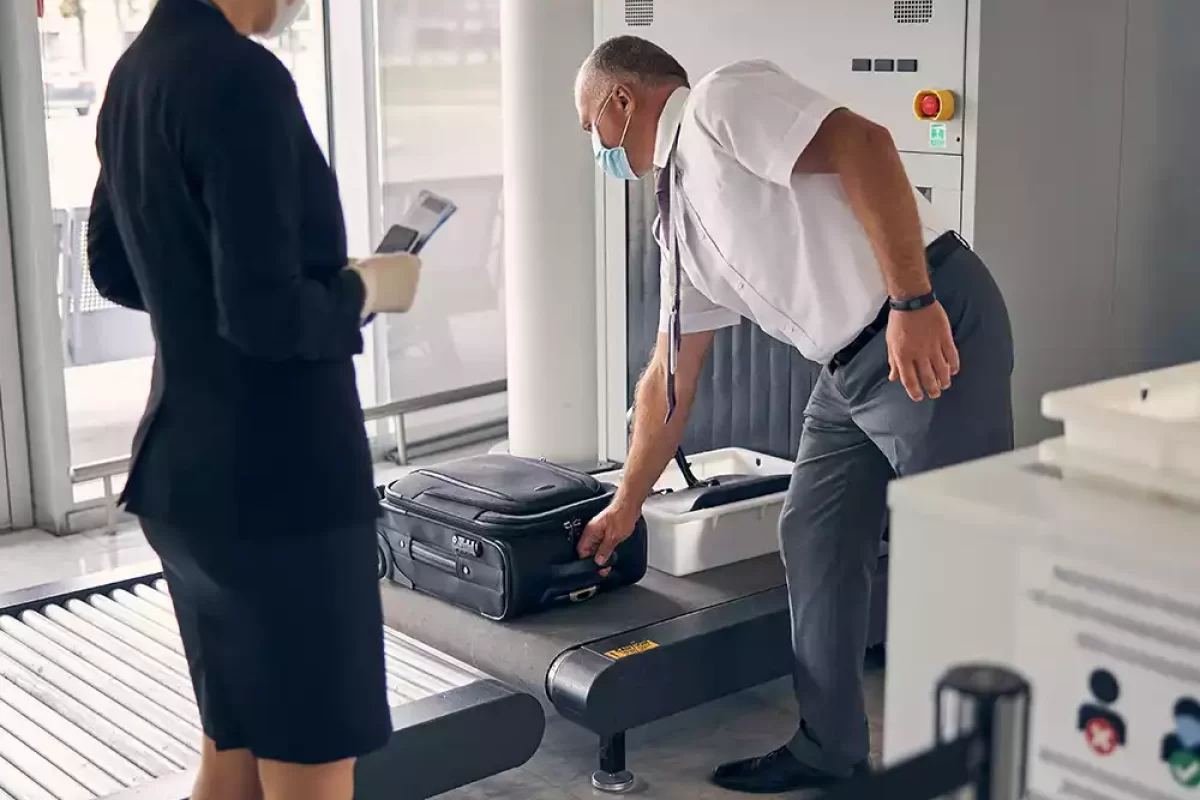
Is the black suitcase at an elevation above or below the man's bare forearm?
below

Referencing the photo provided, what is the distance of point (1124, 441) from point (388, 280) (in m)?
0.95

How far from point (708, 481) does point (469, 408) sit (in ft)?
7.96

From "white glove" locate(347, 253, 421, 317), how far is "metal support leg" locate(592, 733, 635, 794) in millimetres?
1262

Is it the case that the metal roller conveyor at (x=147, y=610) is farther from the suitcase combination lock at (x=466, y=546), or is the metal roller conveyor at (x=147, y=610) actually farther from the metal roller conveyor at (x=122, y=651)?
the suitcase combination lock at (x=466, y=546)

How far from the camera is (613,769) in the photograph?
9.83 feet

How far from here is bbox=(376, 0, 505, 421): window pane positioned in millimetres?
5492

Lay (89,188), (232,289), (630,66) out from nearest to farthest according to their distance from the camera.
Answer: (232,289) → (630,66) → (89,188)

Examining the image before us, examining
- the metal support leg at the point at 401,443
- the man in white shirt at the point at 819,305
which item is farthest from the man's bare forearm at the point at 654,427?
the metal support leg at the point at 401,443

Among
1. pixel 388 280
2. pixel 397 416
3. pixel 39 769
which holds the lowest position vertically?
pixel 39 769

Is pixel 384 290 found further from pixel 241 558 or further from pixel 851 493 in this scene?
pixel 851 493

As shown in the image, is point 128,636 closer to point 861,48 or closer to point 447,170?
point 861,48

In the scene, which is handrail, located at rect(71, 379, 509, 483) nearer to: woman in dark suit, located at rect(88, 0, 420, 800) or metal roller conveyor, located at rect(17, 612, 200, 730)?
metal roller conveyor, located at rect(17, 612, 200, 730)

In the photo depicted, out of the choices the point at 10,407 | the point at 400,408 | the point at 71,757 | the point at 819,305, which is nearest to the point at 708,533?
the point at 819,305

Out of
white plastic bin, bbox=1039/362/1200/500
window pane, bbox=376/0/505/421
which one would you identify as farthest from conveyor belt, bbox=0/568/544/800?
window pane, bbox=376/0/505/421
